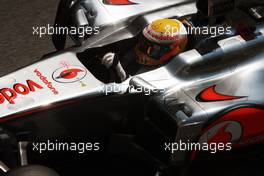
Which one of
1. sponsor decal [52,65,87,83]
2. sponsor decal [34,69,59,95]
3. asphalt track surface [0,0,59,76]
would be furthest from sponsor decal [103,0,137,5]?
asphalt track surface [0,0,59,76]

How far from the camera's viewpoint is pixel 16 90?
3.02 metres

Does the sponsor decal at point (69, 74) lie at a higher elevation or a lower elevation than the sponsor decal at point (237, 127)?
higher

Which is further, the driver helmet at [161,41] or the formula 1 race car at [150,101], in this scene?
the driver helmet at [161,41]

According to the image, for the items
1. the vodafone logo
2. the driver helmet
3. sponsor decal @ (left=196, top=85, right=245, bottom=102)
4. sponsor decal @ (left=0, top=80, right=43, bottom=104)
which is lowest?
the vodafone logo

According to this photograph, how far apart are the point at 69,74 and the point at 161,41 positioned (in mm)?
574

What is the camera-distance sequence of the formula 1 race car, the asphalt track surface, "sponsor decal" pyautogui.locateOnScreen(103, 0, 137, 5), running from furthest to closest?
the asphalt track surface
"sponsor decal" pyautogui.locateOnScreen(103, 0, 137, 5)
the formula 1 race car

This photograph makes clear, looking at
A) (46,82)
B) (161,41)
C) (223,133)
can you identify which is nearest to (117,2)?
(161,41)

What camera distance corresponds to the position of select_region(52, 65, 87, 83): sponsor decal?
3.07 metres

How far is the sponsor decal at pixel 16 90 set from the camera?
2.98 m

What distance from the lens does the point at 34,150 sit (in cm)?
→ 307

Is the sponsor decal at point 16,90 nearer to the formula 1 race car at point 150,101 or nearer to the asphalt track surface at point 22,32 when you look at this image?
the formula 1 race car at point 150,101

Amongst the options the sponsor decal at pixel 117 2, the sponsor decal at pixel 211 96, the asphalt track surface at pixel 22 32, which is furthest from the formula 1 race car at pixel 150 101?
the asphalt track surface at pixel 22 32

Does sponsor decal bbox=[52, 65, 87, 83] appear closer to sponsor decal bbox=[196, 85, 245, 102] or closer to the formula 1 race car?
the formula 1 race car

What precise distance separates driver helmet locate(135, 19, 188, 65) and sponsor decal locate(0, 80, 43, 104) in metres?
0.66
